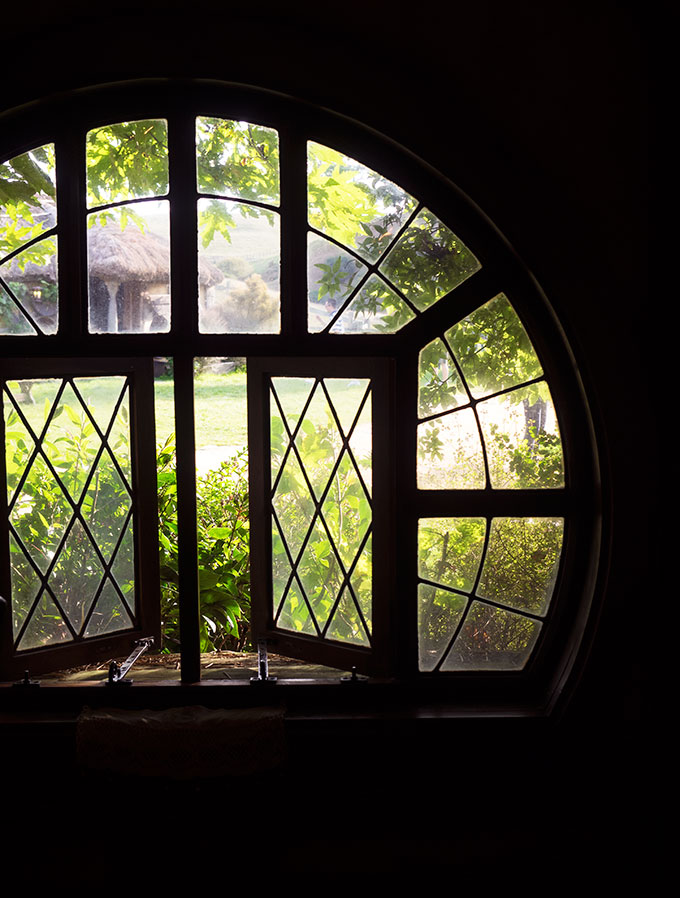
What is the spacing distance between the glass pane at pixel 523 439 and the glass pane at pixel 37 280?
1.57 m

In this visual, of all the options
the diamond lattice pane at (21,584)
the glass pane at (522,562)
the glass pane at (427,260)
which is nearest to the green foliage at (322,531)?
the glass pane at (522,562)

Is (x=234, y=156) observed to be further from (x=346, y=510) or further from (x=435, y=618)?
(x=435, y=618)

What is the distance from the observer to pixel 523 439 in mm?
2752

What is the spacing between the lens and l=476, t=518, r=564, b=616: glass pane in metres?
2.79

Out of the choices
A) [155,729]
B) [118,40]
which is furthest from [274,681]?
[118,40]

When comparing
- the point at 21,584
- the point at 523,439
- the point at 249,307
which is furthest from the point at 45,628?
the point at 523,439

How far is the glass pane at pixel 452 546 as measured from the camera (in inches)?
110

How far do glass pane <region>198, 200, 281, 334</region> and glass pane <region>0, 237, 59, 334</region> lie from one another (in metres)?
0.51

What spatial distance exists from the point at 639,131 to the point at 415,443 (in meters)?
1.29

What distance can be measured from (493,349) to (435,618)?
1021mm

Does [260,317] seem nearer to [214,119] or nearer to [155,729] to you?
[214,119]

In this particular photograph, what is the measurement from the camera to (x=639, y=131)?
8.30ft

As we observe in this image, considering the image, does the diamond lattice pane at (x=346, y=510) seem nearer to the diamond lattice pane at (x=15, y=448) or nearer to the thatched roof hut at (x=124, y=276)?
the thatched roof hut at (x=124, y=276)

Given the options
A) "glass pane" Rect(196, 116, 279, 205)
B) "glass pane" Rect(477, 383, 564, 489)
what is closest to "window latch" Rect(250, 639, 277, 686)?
"glass pane" Rect(477, 383, 564, 489)
